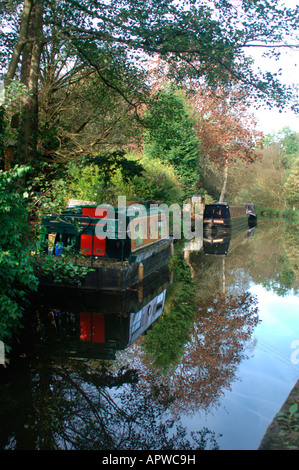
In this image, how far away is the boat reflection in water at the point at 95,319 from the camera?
238 inches

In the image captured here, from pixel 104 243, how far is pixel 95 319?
266 centimetres

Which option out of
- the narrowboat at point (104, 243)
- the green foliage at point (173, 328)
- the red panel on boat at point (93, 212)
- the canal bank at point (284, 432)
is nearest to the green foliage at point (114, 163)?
the narrowboat at point (104, 243)

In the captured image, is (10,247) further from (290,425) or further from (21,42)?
(21,42)

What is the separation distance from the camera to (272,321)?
783 cm

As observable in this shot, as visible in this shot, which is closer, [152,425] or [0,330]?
[152,425]

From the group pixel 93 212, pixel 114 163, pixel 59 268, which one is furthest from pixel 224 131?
pixel 59 268

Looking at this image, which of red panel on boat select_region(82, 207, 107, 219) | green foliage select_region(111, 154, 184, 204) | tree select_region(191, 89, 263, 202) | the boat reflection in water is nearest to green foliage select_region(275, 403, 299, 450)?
the boat reflection in water

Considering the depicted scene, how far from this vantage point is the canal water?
152 inches

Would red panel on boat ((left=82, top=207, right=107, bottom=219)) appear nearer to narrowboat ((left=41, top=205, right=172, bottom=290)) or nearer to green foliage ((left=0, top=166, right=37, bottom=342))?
narrowboat ((left=41, top=205, right=172, bottom=290))

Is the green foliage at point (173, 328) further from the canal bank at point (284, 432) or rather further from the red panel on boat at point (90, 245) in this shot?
the canal bank at point (284, 432)

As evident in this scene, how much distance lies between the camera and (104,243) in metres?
9.70
